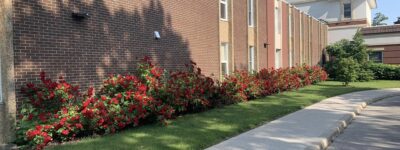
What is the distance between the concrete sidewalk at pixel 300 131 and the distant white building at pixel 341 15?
29.3m

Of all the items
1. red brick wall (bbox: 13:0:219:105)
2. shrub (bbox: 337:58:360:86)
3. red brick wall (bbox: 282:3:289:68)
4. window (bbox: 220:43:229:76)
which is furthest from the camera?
red brick wall (bbox: 282:3:289:68)

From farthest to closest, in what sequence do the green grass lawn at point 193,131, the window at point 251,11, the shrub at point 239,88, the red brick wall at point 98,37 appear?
the window at point 251,11, the shrub at point 239,88, the red brick wall at point 98,37, the green grass lawn at point 193,131

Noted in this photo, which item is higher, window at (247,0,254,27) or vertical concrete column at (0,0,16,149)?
window at (247,0,254,27)

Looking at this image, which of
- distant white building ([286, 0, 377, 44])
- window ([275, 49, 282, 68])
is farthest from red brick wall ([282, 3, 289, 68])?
distant white building ([286, 0, 377, 44])

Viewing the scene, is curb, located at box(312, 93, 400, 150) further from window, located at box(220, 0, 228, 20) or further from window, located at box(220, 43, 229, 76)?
window, located at box(220, 0, 228, 20)

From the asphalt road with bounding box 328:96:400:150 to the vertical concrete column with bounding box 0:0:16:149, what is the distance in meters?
6.49

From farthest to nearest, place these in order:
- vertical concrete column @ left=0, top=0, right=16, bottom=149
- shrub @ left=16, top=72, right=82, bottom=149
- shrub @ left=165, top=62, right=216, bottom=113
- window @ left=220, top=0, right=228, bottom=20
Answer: window @ left=220, top=0, right=228, bottom=20, shrub @ left=165, top=62, right=216, bottom=113, vertical concrete column @ left=0, top=0, right=16, bottom=149, shrub @ left=16, top=72, right=82, bottom=149

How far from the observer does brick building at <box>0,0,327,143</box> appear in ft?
25.6

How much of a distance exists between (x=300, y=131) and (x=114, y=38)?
221 inches

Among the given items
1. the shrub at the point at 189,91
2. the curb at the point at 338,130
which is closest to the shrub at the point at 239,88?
the shrub at the point at 189,91

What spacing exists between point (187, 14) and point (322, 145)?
867 centimetres

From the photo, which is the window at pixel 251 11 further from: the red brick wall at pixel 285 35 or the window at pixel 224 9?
the red brick wall at pixel 285 35

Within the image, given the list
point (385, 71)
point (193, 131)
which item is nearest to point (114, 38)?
point (193, 131)

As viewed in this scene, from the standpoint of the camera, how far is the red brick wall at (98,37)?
816 centimetres
